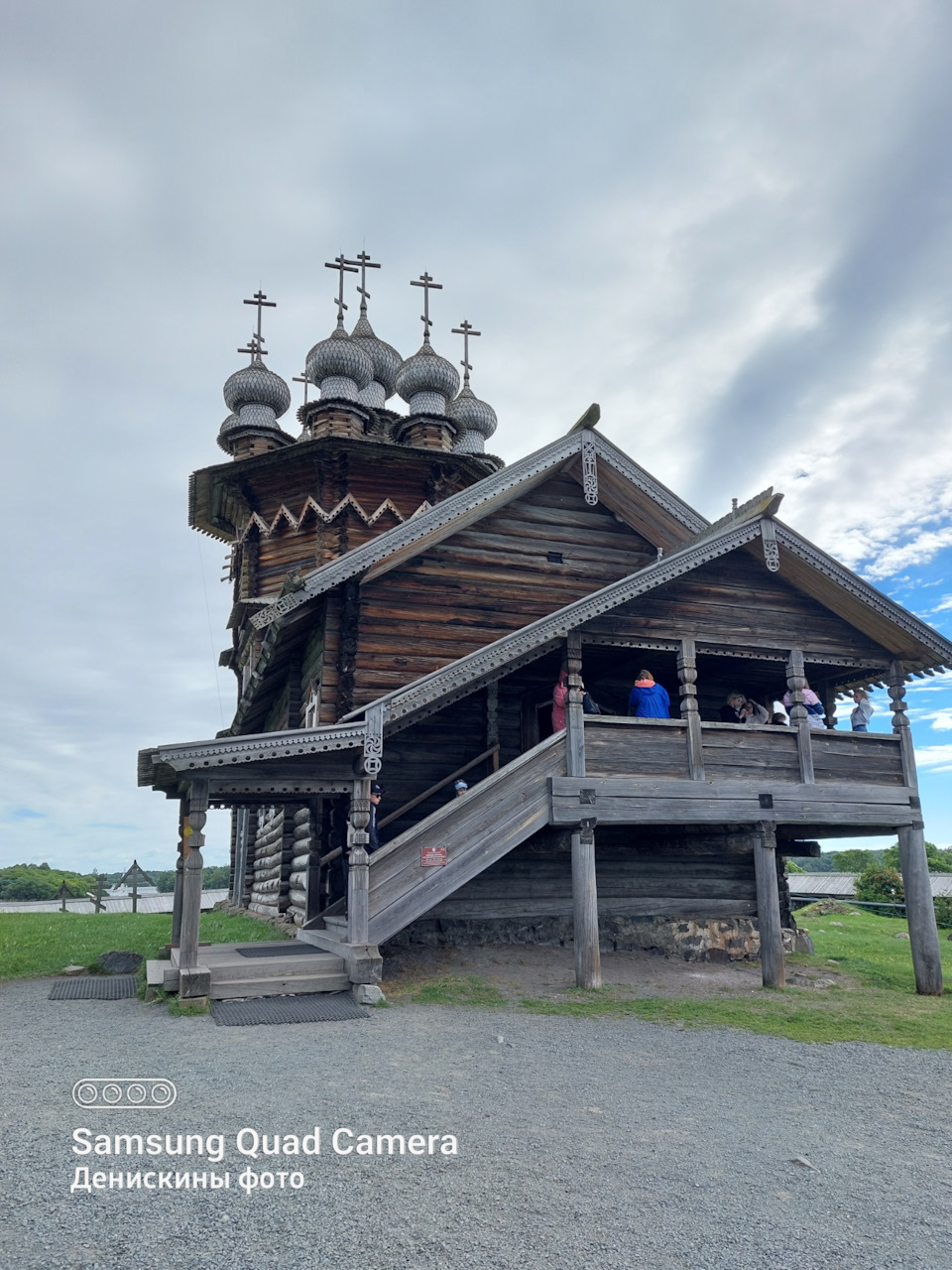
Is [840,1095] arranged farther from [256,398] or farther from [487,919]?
[256,398]

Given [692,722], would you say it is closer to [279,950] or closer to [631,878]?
[631,878]

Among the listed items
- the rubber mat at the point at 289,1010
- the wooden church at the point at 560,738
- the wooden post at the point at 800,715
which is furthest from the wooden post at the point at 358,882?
the wooden post at the point at 800,715

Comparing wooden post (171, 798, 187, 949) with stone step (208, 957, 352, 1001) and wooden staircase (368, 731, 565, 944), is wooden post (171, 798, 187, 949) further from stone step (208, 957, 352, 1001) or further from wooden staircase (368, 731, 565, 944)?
wooden staircase (368, 731, 565, 944)

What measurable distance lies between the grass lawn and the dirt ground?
0.23 metres

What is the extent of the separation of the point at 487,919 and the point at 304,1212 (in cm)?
907

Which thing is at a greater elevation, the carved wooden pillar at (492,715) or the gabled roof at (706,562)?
the gabled roof at (706,562)

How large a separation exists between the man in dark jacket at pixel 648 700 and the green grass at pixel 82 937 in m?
6.99

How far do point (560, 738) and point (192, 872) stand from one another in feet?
15.7

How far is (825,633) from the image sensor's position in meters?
13.3

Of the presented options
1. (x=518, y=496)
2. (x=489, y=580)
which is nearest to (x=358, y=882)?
(x=489, y=580)

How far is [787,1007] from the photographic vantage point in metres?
10.4

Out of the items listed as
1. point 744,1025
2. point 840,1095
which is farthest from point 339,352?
point 840,1095

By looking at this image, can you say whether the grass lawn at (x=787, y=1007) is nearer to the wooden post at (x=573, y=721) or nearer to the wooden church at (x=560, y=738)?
the wooden church at (x=560, y=738)

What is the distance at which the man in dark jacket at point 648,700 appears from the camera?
12.4m
